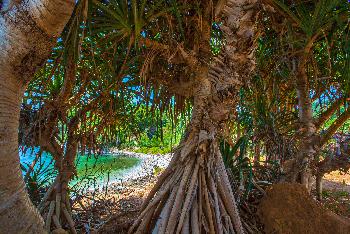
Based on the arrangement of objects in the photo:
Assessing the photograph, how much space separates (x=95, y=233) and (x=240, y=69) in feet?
4.62

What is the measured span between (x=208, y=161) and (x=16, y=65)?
4.29ft

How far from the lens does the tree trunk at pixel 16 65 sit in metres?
1.01

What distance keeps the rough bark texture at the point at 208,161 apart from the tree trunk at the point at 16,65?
103cm

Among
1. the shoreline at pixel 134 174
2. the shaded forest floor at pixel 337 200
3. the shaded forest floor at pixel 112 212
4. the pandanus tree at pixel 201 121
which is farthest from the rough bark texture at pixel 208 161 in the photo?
the shoreline at pixel 134 174

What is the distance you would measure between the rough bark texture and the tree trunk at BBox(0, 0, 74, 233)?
103 centimetres

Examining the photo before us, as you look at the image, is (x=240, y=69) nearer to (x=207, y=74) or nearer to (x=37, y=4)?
(x=207, y=74)

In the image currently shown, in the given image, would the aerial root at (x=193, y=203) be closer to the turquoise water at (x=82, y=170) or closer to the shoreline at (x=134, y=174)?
the turquoise water at (x=82, y=170)

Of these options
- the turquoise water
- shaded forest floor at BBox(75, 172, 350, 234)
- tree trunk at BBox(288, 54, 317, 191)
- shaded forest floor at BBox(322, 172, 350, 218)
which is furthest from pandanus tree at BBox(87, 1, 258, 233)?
shaded forest floor at BBox(322, 172, 350, 218)

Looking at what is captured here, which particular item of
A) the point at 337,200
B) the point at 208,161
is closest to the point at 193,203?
the point at 208,161

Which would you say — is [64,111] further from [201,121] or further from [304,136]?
[304,136]

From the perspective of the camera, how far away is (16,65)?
3.37ft

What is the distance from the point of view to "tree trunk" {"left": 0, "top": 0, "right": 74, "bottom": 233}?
1007 millimetres

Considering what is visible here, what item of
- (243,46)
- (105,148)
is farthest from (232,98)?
(105,148)

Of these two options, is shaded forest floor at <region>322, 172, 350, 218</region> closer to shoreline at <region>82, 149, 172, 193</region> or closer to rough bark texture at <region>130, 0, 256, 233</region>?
rough bark texture at <region>130, 0, 256, 233</region>
